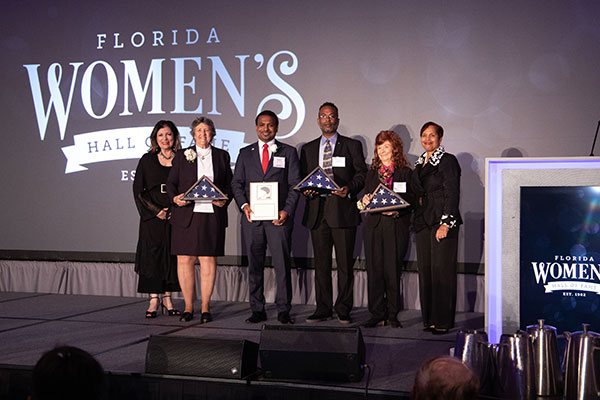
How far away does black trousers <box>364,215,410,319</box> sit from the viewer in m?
4.52

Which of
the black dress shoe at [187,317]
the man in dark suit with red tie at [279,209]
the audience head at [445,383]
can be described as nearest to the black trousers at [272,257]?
the man in dark suit with red tie at [279,209]

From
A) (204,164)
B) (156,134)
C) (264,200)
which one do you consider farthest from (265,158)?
(156,134)

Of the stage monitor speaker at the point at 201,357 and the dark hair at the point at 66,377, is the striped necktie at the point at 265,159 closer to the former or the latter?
the stage monitor speaker at the point at 201,357

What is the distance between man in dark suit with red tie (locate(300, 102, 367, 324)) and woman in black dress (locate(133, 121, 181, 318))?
1073 mm

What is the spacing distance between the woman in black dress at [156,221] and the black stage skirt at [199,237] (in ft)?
0.83

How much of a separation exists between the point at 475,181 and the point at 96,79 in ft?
12.5

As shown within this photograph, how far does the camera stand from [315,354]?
9.37ft

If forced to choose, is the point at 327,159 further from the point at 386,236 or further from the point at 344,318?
the point at 344,318

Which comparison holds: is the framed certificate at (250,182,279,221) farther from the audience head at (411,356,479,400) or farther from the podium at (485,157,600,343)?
the audience head at (411,356,479,400)

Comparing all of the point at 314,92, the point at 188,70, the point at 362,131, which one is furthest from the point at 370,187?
the point at 188,70

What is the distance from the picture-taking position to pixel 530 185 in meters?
3.18

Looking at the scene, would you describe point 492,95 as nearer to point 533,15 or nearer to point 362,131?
point 533,15

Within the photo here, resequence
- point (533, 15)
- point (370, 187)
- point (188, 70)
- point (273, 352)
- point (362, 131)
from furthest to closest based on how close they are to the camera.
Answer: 1. point (188, 70)
2. point (362, 131)
3. point (533, 15)
4. point (370, 187)
5. point (273, 352)

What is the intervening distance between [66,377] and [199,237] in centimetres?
315
